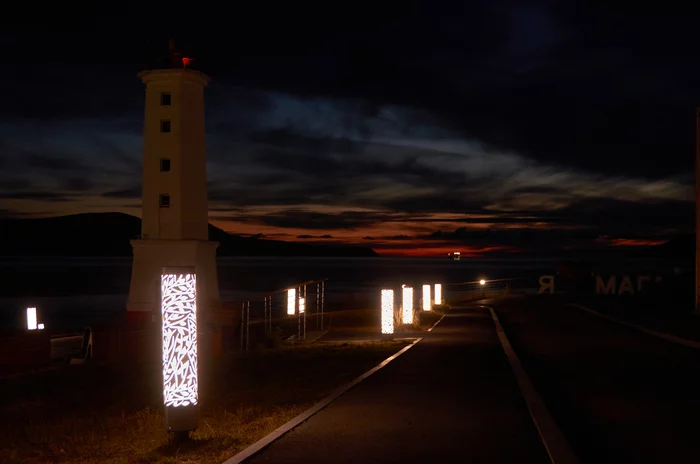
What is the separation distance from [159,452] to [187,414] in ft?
1.64

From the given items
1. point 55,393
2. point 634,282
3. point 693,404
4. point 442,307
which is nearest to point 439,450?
point 693,404

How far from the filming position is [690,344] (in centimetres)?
1870

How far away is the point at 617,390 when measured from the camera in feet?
40.3

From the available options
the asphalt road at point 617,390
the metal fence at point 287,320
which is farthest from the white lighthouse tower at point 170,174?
the asphalt road at point 617,390

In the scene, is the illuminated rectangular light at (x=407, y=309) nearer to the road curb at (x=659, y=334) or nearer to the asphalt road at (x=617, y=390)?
the asphalt road at (x=617, y=390)

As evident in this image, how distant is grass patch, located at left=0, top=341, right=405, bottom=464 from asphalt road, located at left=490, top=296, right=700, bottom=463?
3596 mm

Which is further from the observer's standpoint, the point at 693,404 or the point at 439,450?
the point at 693,404

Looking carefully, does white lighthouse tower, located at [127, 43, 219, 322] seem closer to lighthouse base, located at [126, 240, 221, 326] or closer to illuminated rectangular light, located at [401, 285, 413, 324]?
lighthouse base, located at [126, 240, 221, 326]

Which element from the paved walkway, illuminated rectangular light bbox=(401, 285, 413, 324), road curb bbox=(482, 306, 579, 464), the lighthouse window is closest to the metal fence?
illuminated rectangular light bbox=(401, 285, 413, 324)

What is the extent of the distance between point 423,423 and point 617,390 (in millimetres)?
4764

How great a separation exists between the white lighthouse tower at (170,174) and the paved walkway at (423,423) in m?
18.4

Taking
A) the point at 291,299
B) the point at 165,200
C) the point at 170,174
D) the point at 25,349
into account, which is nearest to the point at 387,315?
the point at 291,299

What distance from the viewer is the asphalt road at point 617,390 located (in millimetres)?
8383

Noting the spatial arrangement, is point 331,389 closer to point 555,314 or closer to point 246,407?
point 246,407
